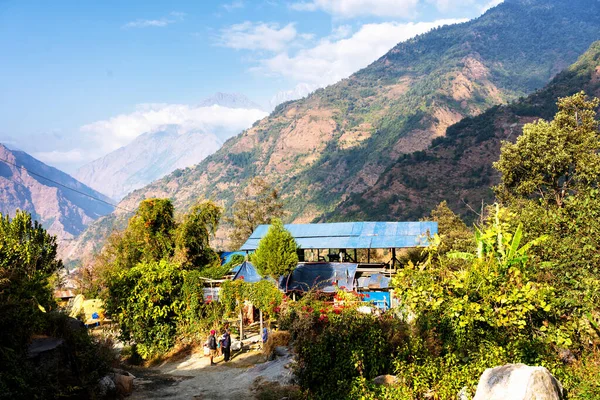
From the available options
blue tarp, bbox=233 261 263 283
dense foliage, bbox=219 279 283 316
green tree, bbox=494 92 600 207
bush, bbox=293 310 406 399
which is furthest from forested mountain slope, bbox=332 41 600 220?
bush, bbox=293 310 406 399

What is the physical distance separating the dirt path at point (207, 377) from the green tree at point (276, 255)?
3.90 metres

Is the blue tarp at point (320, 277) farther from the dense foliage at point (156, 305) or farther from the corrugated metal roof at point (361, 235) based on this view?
the dense foliage at point (156, 305)

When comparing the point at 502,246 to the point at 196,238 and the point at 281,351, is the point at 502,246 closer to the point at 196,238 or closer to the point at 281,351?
the point at 281,351

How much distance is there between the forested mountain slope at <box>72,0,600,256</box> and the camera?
123 metres

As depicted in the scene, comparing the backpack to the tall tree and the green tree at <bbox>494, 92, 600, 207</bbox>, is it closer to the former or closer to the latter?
the tall tree

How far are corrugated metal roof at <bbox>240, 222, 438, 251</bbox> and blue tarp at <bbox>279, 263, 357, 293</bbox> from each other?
179 cm

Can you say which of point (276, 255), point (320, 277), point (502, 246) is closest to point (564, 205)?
point (502, 246)

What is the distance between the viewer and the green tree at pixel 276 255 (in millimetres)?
18578

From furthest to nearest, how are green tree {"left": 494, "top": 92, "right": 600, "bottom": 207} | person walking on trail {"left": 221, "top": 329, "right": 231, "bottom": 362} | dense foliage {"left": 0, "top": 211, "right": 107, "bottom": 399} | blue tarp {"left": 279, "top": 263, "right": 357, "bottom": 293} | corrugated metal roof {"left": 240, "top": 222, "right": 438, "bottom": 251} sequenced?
corrugated metal roof {"left": 240, "top": 222, "right": 438, "bottom": 251}
blue tarp {"left": 279, "top": 263, "right": 357, "bottom": 293}
green tree {"left": 494, "top": 92, "right": 600, "bottom": 207}
person walking on trail {"left": 221, "top": 329, "right": 231, "bottom": 362}
dense foliage {"left": 0, "top": 211, "right": 107, "bottom": 399}

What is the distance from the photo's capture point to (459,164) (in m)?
78.4

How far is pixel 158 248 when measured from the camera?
26078mm

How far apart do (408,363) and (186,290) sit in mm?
11215

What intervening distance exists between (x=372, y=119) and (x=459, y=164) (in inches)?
3137

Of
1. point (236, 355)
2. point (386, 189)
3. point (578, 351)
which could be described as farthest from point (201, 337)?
point (386, 189)
